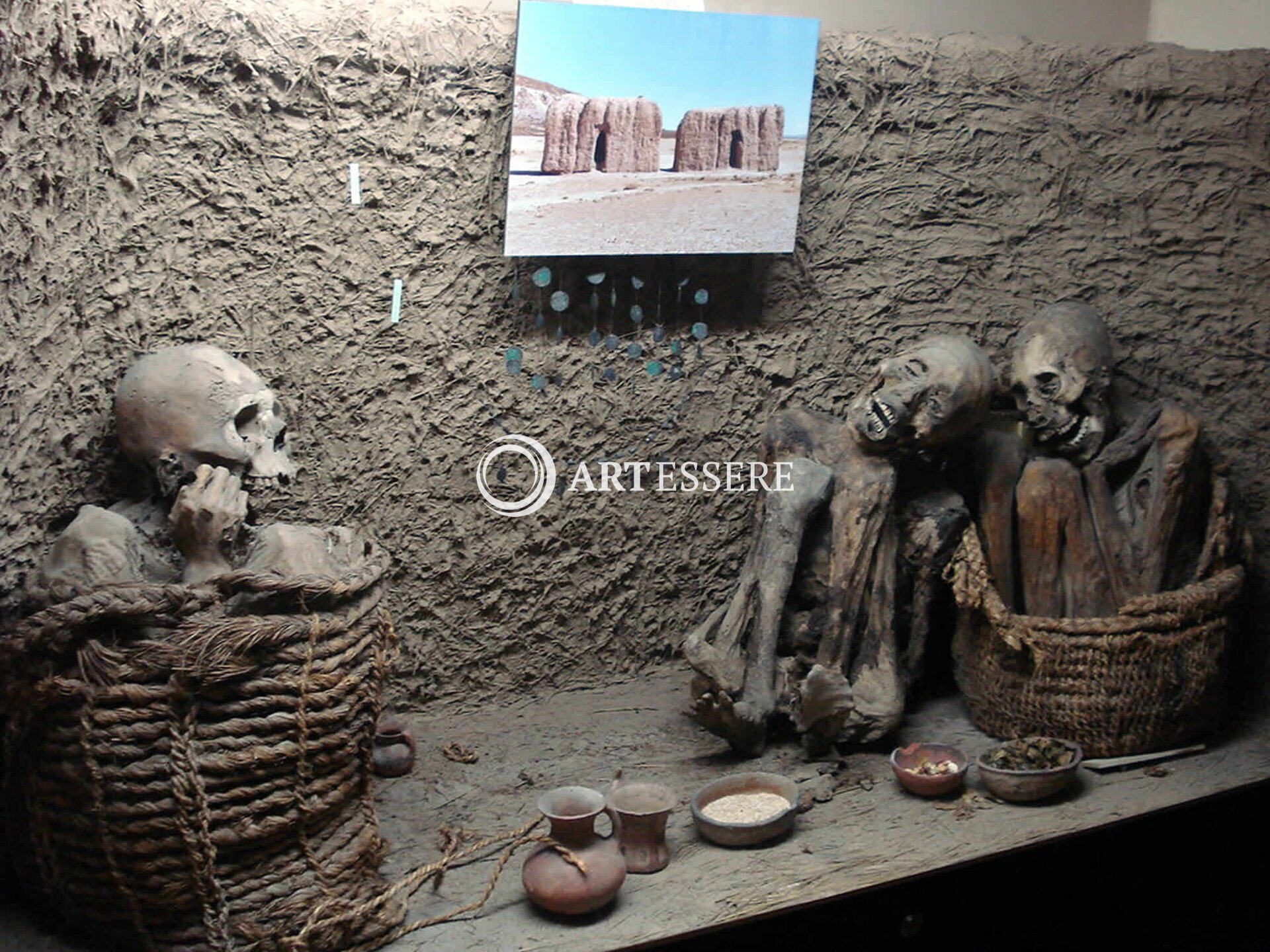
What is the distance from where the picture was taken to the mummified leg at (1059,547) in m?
2.29

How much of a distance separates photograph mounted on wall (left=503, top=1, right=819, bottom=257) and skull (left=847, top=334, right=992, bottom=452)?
0.37m

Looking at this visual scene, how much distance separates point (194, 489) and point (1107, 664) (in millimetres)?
1503

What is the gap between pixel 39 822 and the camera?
161cm

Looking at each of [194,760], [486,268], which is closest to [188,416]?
[194,760]

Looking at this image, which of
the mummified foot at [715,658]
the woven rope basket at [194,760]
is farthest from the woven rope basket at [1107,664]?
the woven rope basket at [194,760]

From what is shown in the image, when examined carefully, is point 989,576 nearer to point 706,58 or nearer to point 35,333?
point 706,58

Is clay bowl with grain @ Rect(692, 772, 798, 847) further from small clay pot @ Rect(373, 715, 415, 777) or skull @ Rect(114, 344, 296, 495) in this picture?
skull @ Rect(114, 344, 296, 495)

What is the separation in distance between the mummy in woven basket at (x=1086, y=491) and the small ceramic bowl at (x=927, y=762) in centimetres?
33

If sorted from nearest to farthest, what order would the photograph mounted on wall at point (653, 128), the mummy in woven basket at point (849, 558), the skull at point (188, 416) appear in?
the skull at point (188, 416) → the photograph mounted on wall at point (653, 128) → the mummy in woven basket at point (849, 558)

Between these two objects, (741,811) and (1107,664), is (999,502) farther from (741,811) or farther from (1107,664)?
(741,811)

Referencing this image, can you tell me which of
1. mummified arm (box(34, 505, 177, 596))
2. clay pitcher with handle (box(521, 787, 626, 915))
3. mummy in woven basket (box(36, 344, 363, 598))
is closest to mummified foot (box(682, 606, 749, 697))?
clay pitcher with handle (box(521, 787, 626, 915))

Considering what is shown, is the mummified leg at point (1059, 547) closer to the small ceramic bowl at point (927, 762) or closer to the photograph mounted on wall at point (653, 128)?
the small ceramic bowl at point (927, 762)

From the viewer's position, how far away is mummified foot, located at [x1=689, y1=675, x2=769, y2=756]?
2.08 m

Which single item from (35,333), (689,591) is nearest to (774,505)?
(689,591)
